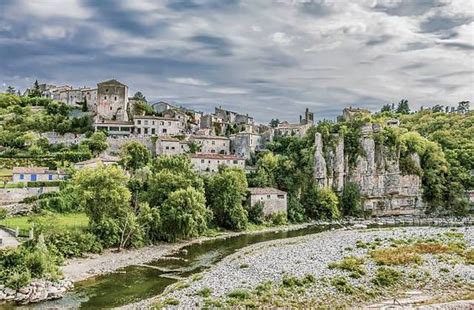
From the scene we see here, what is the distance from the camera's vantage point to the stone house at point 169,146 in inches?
2913

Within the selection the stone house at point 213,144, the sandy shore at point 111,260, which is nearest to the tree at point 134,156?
the stone house at point 213,144

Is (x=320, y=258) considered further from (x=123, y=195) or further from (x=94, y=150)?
(x=94, y=150)

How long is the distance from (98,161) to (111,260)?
2117cm

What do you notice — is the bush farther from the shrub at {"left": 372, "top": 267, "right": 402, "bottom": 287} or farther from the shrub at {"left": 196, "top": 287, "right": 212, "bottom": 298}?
the shrub at {"left": 196, "top": 287, "right": 212, "bottom": 298}

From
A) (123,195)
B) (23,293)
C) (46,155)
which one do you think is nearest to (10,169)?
(46,155)

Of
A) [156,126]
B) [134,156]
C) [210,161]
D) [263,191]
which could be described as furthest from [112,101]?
[263,191]

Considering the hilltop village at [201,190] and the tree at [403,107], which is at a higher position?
the tree at [403,107]

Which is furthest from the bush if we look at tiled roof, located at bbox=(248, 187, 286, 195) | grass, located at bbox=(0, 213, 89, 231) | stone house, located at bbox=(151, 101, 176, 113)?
stone house, located at bbox=(151, 101, 176, 113)

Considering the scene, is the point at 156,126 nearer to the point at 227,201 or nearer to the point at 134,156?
the point at 134,156

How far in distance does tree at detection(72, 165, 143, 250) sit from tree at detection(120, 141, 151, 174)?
66.9 ft

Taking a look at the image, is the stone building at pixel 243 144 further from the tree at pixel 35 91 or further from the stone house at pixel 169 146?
the tree at pixel 35 91

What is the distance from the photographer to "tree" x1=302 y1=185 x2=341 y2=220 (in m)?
71.3

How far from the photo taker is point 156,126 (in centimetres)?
8175

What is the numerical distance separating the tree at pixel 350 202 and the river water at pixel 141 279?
30.0 meters
